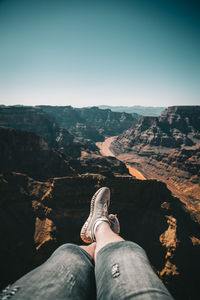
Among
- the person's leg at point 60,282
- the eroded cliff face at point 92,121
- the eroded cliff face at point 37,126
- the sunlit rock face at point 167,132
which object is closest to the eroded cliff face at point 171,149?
the sunlit rock face at point 167,132

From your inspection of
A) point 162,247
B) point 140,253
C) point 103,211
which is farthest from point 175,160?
point 140,253

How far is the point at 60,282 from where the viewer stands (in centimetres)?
198

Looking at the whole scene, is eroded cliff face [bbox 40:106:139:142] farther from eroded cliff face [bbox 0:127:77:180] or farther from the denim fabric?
the denim fabric

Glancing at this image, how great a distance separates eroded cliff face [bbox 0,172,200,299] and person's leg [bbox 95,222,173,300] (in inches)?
505

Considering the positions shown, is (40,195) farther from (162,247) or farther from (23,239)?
(162,247)

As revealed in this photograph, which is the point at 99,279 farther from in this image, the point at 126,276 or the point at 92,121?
the point at 92,121

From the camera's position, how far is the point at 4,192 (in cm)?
1572

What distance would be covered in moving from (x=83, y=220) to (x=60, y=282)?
14.3 m

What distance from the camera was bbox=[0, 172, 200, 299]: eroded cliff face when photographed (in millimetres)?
12211

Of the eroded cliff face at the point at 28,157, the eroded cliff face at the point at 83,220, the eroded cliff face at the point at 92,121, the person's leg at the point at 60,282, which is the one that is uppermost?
the eroded cliff face at the point at 92,121

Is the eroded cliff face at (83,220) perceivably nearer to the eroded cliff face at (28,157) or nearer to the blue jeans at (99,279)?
the eroded cliff face at (28,157)

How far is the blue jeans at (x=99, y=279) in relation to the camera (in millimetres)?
1689

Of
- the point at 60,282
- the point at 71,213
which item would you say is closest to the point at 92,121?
the point at 71,213

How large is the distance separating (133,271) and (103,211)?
4.15 m
